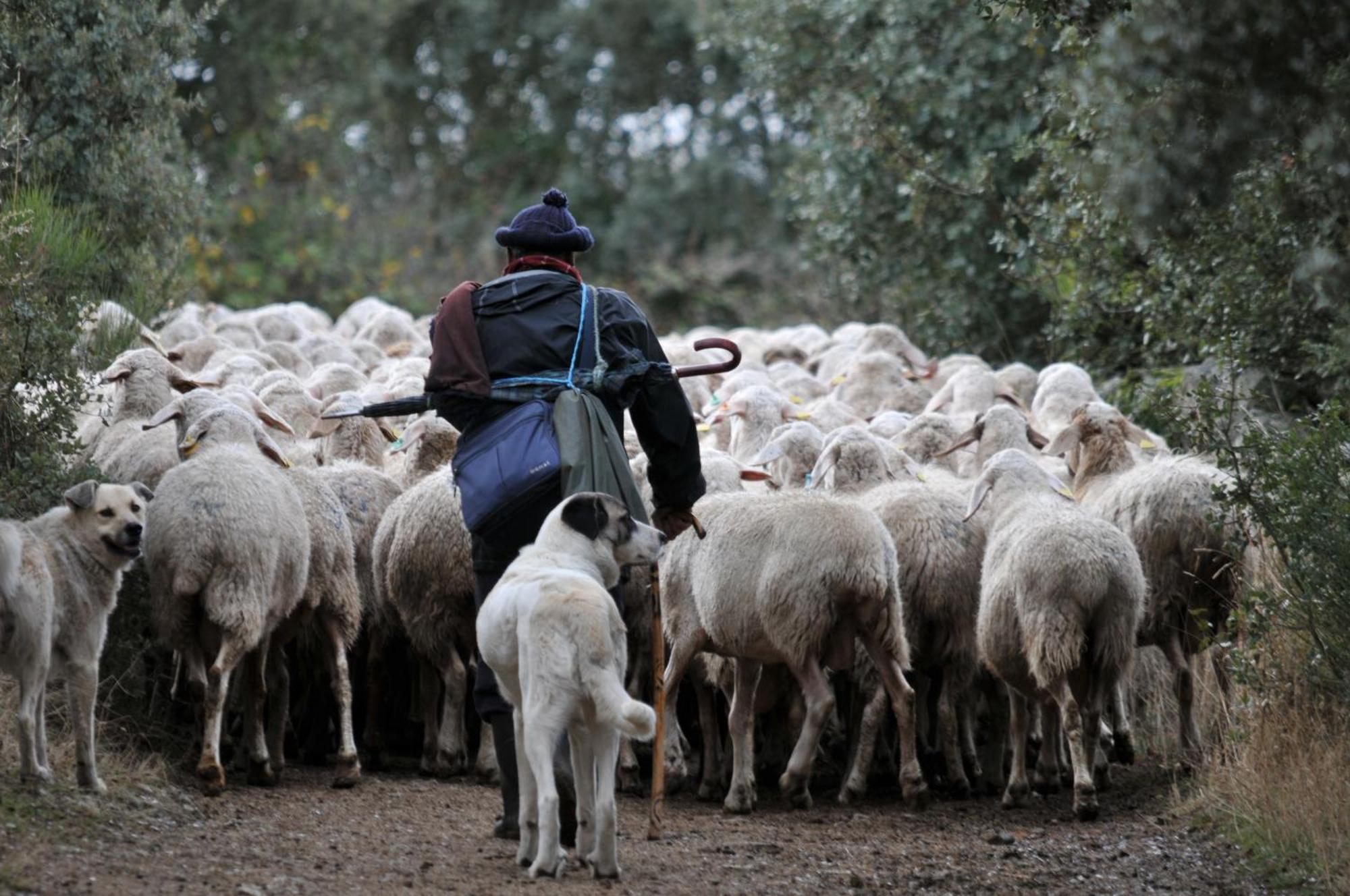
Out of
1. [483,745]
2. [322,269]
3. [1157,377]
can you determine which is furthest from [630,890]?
[322,269]

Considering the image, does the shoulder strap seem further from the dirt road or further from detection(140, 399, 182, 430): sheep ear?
detection(140, 399, 182, 430): sheep ear

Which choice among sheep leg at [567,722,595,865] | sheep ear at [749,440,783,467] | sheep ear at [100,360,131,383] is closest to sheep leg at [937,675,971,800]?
sheep ear at [749,440,783,467]

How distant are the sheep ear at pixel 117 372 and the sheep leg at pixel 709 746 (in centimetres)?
364

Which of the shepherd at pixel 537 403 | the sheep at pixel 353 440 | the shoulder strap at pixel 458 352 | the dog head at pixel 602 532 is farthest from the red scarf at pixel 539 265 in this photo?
the sheep at pixel 353 440

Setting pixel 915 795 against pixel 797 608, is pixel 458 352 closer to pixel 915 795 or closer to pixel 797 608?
pixel 797 608

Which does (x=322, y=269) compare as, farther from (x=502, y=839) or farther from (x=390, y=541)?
(x=502, y=839)

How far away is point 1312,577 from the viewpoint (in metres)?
6.96

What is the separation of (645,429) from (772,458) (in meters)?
3.21

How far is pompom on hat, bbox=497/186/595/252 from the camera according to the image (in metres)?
6.49

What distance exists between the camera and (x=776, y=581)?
788 centimetres

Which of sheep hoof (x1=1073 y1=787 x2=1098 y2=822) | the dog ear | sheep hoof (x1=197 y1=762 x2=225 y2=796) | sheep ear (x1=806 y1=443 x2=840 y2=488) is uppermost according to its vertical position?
sheep ear (x1=806 y1=443 x2=840 y2=488)

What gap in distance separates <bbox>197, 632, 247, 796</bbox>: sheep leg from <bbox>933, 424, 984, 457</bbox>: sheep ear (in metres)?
4.52

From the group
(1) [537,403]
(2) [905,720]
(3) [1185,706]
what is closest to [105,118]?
(1) [537,403]

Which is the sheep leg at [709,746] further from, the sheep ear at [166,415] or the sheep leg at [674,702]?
the sheep ear at [166,415]
